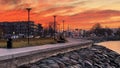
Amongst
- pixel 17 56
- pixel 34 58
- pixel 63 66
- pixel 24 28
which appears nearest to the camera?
pixel 17 56

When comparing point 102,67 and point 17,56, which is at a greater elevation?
point 17,56

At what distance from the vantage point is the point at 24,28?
17925cm

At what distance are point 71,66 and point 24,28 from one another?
154 metres

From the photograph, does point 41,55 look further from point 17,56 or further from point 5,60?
point 5,60

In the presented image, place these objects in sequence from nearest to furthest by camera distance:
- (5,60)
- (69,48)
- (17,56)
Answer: (5,60) < (17,56) < (69,48)

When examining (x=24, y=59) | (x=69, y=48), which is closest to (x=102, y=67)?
(x=69, y=48)

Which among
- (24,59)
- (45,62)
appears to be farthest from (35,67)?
(45,62)

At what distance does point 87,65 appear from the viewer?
1208 inches

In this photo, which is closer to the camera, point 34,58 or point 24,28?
point 34,58

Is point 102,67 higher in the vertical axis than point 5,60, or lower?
lower

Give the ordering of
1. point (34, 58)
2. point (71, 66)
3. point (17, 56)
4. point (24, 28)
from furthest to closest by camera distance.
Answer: point (24, 28), point (71, 66), point (34, 58), point (17, 56)

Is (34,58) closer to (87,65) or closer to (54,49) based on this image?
(54,49)

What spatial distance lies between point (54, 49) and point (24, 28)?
151 metres

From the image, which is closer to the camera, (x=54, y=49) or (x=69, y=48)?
(x=54, y=49)
